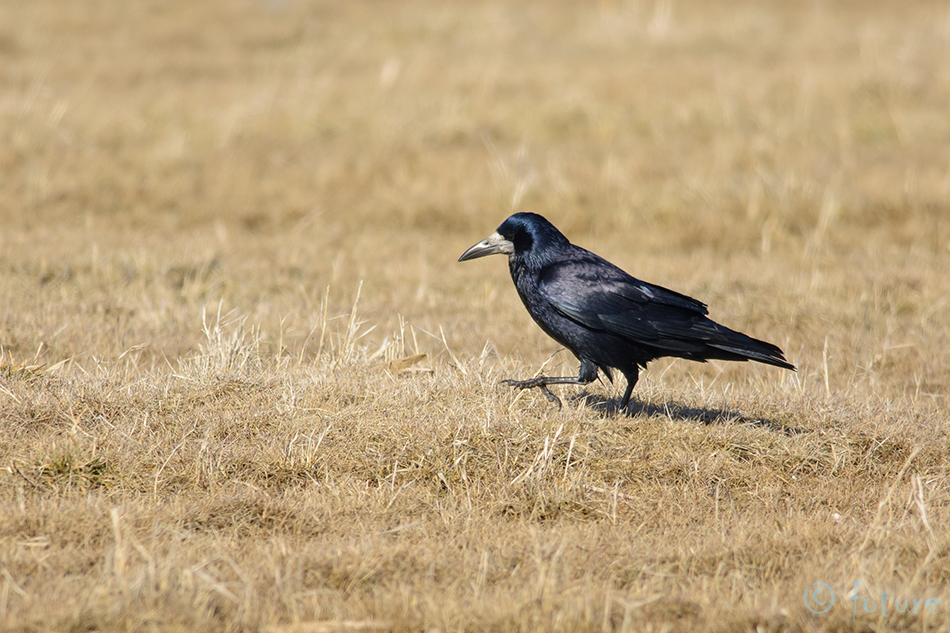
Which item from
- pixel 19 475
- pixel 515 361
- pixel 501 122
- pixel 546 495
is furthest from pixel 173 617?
pixel 501 122

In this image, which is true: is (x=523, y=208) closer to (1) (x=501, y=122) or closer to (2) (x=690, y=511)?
(1) (x=501, y=122)

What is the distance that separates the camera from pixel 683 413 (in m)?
5.09

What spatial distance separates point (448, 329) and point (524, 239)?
197cm

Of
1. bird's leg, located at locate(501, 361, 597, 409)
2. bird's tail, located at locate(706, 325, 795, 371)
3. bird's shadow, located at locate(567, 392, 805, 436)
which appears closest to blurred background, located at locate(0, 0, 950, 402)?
bird's shadow, located at locate(567, 392, 805, 436)

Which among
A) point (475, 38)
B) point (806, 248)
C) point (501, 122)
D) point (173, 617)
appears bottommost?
point (173, 617)

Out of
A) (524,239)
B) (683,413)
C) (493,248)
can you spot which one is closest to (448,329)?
(493,248)

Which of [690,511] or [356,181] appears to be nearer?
[690,511]

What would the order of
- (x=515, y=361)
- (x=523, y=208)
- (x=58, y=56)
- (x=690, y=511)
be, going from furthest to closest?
(x=58, y=56)
(x=523, y=208)
(x=515, y=361)
(x=690, y=511)

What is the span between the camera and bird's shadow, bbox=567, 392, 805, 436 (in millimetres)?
4910

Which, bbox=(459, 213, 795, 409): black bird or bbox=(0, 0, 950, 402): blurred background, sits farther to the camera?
bbox=(0, 0, 950, 402): blurred background

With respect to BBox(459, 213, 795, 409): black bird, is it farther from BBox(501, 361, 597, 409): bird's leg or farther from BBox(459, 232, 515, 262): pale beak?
BBox(459, 232, 515, 262): pale beak

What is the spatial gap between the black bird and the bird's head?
7cm

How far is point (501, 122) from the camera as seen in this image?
1252 cm

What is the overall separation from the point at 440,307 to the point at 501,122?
221 inches
